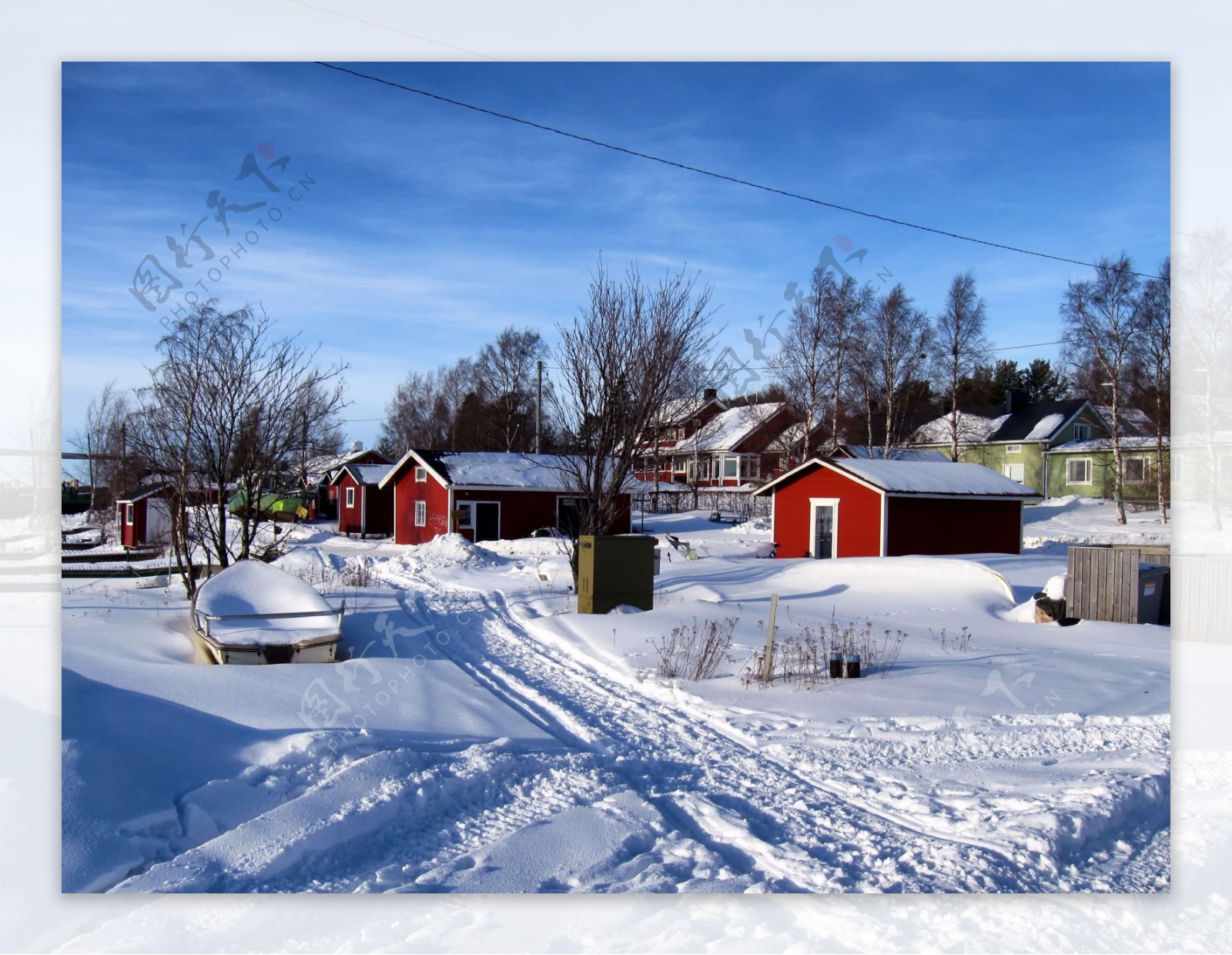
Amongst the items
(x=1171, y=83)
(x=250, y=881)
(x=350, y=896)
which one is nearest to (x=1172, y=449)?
(x=1171, y=83)

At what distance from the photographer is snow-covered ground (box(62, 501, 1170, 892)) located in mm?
4074

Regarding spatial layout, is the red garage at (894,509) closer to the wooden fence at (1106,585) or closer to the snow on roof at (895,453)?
the snow on roof at (895,453)

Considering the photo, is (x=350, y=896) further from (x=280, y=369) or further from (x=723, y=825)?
(x=280, y=369)

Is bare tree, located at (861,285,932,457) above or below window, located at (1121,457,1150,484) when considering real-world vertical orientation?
above

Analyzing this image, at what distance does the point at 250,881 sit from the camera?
12.8 ft

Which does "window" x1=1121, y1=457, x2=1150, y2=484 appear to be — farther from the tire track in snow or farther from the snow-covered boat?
the snow-covered boat

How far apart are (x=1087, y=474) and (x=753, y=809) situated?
42.6 metres

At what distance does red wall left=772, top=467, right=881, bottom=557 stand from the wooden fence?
9.68 m

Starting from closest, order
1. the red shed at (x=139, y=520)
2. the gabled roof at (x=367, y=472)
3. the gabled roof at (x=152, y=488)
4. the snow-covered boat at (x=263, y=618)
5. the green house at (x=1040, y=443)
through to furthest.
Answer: the snow-covered boat at (x=263, y=618), the gabled roof at (x=152, y=488), the red shed at (x=139, y=520), the gabled roof at (x=367, y=472), the green house at (x=1040, y=443)

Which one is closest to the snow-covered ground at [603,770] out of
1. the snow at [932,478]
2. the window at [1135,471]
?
the snow at [932,478]

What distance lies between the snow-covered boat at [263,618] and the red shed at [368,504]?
2717 centimetres

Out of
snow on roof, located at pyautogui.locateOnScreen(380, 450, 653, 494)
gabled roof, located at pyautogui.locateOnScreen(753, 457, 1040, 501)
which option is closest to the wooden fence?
gabled roof, located at pyautogui.locateOnScreen(753, 457, 1040, 501)

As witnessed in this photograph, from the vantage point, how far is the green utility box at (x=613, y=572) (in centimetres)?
1207

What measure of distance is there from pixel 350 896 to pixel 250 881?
46cm
